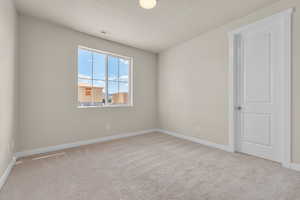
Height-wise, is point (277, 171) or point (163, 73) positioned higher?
point (163, 73)

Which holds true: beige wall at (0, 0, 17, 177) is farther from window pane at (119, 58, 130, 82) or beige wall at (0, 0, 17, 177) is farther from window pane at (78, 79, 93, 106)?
window pane at (119, 58, 130, 82)

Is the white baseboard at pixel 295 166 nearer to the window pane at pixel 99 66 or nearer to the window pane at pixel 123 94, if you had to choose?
the window pane at pixel 123 94

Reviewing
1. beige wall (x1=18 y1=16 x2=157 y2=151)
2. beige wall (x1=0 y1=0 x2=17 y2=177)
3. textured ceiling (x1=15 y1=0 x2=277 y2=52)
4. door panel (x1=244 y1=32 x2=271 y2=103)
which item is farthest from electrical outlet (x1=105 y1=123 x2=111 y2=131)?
door panel (x1=244 y1=32 x2=271 y2=103)

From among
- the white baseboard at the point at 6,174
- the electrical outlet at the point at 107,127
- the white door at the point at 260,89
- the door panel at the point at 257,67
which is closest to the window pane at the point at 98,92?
the electrical outlet at the point at 107,127

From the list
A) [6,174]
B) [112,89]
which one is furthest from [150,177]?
[112,89]

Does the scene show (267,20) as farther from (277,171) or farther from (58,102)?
(58,102)

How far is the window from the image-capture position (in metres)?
3.30

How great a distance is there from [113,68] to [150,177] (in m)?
2.94

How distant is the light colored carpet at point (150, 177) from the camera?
151 cm

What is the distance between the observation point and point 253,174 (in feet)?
6.33

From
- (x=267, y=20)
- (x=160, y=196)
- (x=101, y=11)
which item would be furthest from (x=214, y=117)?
(x=101, y=11)

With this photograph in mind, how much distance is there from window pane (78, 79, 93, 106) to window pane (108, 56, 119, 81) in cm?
61

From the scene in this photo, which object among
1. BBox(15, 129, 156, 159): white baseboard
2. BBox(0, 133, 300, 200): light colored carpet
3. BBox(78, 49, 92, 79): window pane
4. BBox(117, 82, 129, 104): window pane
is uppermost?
BBox(78, 49, 92, 79): window pane

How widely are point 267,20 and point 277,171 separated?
7.98 ft
